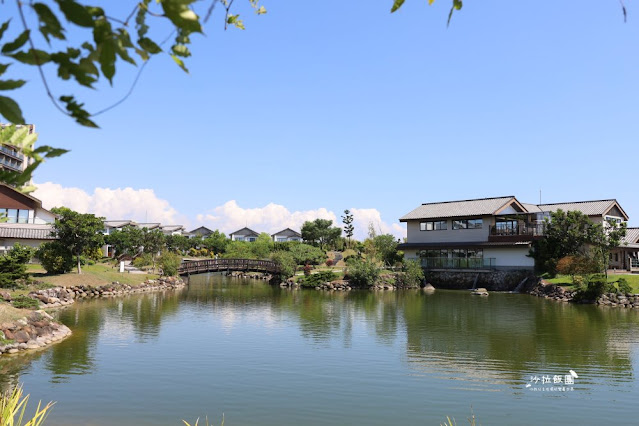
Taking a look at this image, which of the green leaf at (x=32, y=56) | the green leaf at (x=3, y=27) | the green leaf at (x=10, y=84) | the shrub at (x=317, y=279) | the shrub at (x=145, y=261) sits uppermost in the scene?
the green leaf at (x=3, y=27)

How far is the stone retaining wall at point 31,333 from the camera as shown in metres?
14.6

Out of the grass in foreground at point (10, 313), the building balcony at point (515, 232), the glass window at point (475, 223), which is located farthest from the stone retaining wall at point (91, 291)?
→ the building balcony at point (515, 232)

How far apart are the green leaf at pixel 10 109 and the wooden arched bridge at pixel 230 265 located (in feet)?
149

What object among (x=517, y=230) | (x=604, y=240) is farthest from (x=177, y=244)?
(x=604, y=240)

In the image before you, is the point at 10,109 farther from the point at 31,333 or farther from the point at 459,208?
the point at 459,208

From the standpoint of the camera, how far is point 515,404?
34.1ft

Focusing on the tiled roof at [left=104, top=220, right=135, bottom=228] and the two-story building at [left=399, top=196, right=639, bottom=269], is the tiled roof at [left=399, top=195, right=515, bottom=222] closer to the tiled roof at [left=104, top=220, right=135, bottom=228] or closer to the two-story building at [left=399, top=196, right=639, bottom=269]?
the two-story building at [left=399, top=196, right=639, bottom=269]

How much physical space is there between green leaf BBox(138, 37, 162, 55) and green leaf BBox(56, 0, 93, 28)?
8.4 inches

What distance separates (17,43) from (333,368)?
501 inches

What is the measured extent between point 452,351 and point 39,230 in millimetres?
36257

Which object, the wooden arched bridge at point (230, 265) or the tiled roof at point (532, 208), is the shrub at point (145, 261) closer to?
the wooden arched bridge at point (230, 265)

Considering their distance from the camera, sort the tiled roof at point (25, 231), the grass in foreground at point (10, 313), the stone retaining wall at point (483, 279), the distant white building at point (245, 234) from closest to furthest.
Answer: the grass in foreground at point (10, 313) → the tiled roof at point (25, 231) → the stone retaining wall at point (483, 279) → the distant white building at point (245, 234)

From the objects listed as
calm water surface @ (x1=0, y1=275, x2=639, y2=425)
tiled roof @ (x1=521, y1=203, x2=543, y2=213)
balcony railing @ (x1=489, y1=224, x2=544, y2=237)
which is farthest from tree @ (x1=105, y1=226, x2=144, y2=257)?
tiled roof @ (x1=521, y1=203, x2=543, y2=213)

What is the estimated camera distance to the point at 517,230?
132ft
